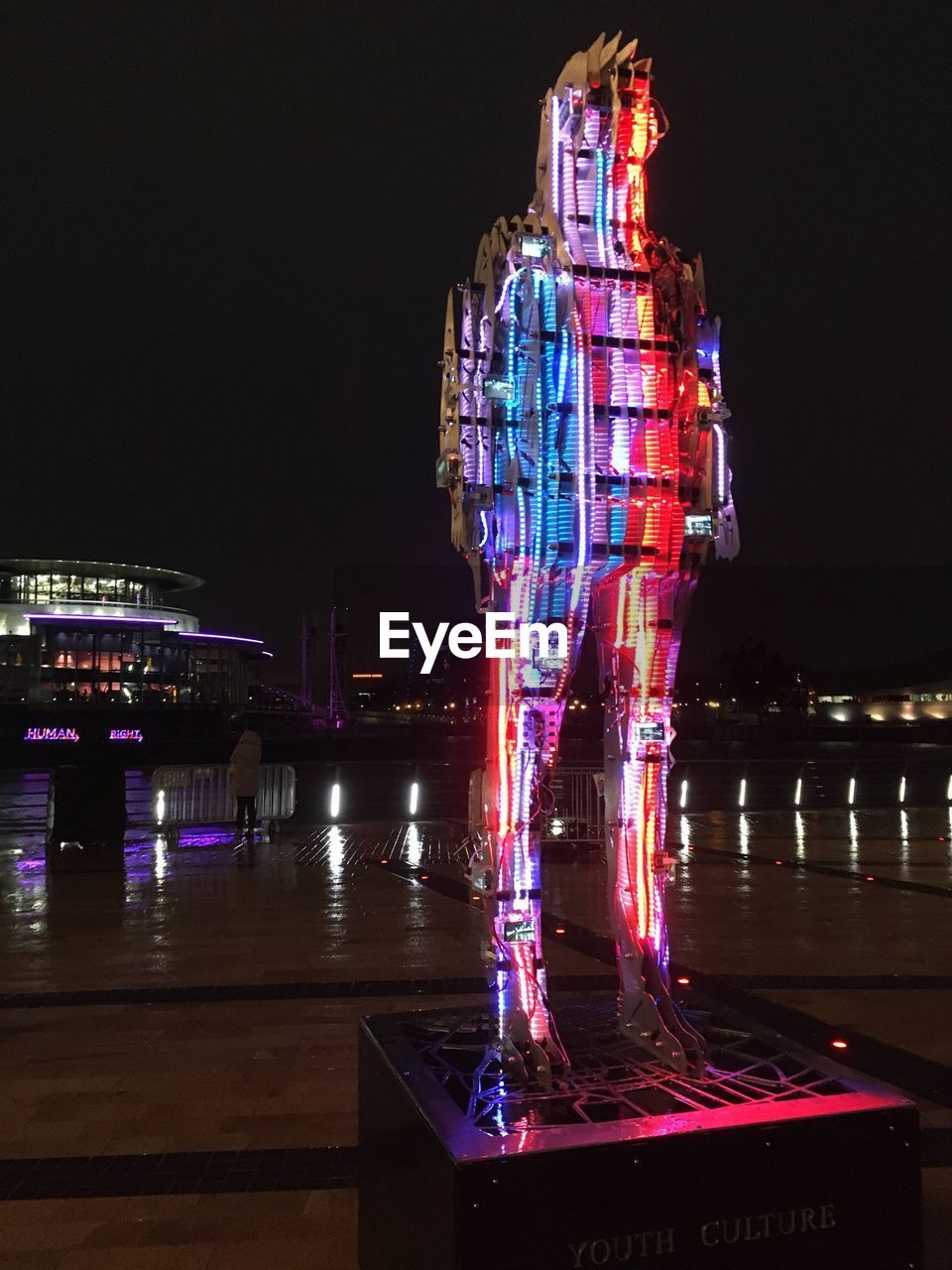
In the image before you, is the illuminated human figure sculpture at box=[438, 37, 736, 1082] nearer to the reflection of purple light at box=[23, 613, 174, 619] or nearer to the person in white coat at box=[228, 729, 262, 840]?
the person in white coat at box=[228, 729, 262, 840]

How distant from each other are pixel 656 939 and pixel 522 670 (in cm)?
116

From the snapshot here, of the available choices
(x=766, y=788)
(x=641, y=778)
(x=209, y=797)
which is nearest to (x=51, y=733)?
(x=766, y=788)

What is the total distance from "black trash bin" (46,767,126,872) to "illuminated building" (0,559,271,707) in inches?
2372

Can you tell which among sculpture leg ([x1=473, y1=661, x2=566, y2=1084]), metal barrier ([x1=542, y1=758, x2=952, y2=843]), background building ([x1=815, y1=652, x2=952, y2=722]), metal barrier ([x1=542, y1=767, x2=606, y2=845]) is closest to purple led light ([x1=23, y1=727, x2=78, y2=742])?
metal barrier ([x1=542, y1=758, x2=952, y2=843])

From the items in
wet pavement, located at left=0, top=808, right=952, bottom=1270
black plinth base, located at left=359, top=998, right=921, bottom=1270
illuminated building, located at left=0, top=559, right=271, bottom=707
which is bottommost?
wet pavement, located at left=0, top=808, right=952, bottom=1270

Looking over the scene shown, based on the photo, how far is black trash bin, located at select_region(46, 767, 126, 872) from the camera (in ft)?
45.9

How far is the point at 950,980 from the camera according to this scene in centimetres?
736

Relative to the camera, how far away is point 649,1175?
2.92 metres

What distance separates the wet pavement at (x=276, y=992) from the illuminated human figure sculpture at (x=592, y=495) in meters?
1.47

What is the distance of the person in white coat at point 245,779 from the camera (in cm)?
1491

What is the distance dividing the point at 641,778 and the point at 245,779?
1190 centimetres

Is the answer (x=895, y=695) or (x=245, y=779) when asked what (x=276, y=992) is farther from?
(x=895, y=695)

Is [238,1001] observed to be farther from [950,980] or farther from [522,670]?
[950,980]

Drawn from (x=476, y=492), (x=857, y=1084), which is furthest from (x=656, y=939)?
(x=476, y=492)
